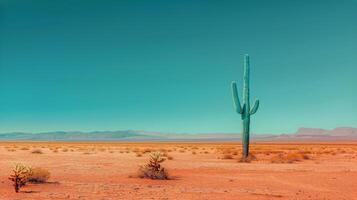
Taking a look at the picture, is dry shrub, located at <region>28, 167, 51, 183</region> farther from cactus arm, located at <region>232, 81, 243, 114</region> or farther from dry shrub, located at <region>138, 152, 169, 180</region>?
cactus arm, located at <region>232, 81, 243, 114</region>

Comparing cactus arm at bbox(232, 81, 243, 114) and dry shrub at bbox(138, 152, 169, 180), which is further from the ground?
cactus arm at bbox(232, 81, 243, 114)

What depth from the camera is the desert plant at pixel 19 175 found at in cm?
1686

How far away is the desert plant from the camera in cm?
1686

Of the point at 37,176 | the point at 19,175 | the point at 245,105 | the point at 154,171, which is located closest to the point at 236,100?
the point at 245,105

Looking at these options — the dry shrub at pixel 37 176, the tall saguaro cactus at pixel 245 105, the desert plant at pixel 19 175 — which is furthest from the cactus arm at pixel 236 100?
the desert plant at pixel 19 175

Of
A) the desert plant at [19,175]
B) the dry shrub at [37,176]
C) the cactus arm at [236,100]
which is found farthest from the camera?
the cactus arm at [236,100]

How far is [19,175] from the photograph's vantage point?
17.2 meters

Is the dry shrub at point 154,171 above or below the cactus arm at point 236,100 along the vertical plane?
A: below

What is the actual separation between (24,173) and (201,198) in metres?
6.91

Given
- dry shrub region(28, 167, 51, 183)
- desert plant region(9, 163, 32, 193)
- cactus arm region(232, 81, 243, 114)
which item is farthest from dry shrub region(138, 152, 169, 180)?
cactus arm region(232, 81, 243, 114)

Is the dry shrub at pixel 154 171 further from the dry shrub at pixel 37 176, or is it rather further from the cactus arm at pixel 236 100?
the cactus arm at pixel 236 100

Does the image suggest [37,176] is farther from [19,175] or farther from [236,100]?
[236,100]

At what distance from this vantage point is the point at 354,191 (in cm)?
1833

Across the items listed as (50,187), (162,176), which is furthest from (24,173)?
(162,176)
